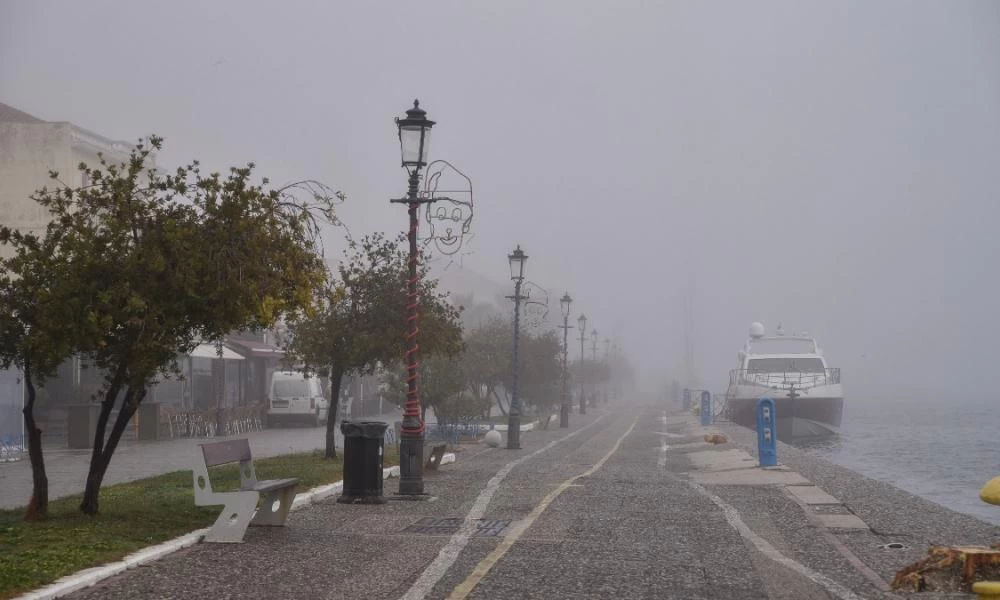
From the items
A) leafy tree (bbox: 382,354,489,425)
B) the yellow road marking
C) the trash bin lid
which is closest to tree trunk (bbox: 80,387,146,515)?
the trash bin lid

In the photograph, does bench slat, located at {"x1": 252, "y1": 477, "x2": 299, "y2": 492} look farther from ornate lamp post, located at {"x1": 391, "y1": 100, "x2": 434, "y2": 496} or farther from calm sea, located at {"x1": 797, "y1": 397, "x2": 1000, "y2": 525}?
calm sea, located at {"x1": 797, "y1": 397, "x2": 1000, "y2": 525}

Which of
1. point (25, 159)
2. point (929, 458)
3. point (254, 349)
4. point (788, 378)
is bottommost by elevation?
point (929, 458)

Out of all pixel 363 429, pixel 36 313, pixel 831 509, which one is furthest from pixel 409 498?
pixel 36 313

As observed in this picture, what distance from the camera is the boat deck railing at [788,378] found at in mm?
65812

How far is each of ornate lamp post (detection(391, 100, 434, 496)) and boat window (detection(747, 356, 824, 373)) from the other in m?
55.6

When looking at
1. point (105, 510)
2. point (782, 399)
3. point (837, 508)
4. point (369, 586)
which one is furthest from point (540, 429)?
point (369, 586)

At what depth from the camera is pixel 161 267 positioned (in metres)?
10.6

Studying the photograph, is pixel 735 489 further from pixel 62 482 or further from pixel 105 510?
pixel 62 482

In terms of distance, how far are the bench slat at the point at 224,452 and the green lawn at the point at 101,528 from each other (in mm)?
763

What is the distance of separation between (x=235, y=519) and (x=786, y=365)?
6325cm

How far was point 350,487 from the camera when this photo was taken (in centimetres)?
1470

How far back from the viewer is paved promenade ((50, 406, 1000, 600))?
332 inches

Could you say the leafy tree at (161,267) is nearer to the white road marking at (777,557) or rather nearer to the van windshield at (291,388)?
the white road marking at (777,557)

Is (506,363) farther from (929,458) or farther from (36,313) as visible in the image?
(36,313)
